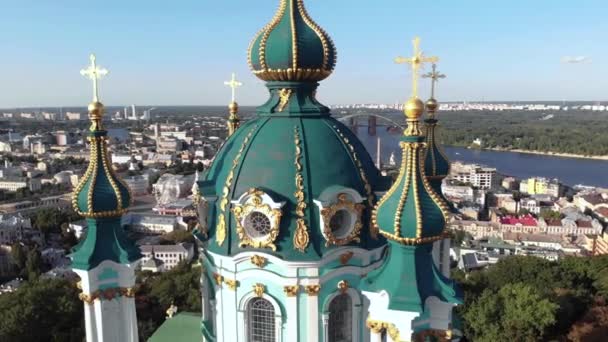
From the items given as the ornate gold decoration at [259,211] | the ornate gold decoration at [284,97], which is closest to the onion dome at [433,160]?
the ornate gold decoration at [284,97]

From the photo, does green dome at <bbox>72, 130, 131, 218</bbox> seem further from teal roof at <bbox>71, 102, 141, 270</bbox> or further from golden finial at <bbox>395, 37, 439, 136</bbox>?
golden finial at <bbox>395, 37, 439, 136</bbox>

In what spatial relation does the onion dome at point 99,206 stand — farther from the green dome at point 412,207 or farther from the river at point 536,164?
the river at point 536,164

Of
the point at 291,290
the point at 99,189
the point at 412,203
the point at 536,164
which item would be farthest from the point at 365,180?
the point at 536,164

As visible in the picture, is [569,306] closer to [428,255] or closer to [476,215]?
[428,255]

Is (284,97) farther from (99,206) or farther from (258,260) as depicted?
(99,206)

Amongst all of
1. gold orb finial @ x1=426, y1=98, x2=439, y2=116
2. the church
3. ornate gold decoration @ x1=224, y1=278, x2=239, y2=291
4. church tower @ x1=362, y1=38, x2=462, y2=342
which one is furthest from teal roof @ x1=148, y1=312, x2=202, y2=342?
gold orb finial @ x1=426, y1=98, x2=439, y2=116

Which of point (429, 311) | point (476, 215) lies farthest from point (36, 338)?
point (476, 215)
